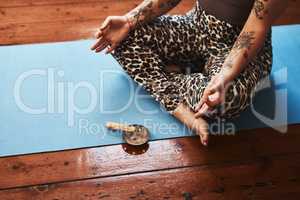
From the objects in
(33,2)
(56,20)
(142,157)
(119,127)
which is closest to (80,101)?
(119,127)

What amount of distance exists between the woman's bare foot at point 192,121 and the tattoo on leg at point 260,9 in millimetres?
357

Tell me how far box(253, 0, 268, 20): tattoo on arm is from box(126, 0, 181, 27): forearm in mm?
348

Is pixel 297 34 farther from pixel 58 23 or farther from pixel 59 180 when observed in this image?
pixel 59 180

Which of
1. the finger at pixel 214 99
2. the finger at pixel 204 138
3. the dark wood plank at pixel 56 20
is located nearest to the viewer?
the finger at pixel 214 99

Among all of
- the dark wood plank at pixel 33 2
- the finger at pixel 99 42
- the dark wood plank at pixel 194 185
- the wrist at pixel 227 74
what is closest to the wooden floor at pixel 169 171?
the dark wood plank at pixel 194 185

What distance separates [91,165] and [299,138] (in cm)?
66

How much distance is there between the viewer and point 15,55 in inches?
61.5

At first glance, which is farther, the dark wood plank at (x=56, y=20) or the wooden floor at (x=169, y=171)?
the dark wood plank at (x=56, y=20)

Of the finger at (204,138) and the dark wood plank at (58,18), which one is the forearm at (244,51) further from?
the dark wood plank at (58,18)

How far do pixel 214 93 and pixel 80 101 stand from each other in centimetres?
50

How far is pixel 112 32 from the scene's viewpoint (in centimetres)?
135

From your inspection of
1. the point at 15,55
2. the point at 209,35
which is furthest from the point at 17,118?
the point at 209,35

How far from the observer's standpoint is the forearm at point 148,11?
1369 millimetres

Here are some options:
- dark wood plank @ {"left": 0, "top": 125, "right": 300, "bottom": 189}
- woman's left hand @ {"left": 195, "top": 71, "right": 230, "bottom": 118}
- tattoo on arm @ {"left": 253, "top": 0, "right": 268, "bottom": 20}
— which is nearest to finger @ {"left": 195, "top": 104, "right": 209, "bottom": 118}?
woman's left hand @ {"left": 195, "top": 71, "right": 230, "bottom": 118}
